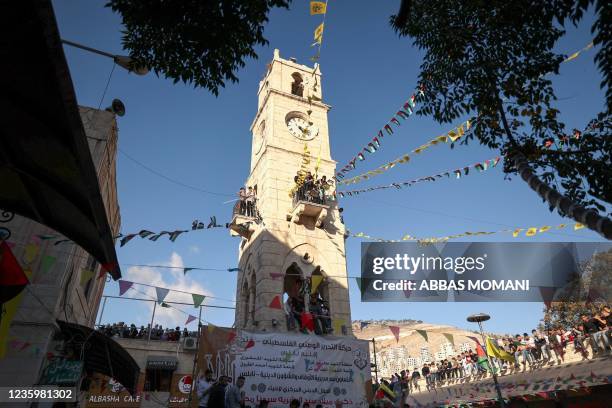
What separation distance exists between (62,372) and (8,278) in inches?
217

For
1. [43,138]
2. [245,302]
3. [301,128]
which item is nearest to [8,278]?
[43,138]

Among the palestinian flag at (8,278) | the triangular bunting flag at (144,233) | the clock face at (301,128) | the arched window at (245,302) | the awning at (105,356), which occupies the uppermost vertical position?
the clock face at (301,128)

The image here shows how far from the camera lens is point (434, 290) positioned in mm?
12641

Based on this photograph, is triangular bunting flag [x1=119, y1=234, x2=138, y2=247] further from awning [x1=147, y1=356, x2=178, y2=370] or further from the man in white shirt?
awning [x1=147, y1=356, x2=178, y2=370]

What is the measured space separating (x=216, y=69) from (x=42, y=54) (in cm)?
317

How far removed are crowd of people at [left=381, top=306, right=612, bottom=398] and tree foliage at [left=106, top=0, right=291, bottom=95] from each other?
11.8 m

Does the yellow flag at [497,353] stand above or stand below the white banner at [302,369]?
above

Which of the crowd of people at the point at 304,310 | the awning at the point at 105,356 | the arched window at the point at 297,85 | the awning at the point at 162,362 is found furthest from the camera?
the awning at the point at 162,362

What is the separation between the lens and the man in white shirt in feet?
28.8

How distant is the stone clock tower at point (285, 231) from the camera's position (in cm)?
1525

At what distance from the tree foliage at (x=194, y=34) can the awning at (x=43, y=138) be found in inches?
94.1

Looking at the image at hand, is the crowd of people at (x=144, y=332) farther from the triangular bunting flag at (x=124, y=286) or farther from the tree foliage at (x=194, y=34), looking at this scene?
the tree foliage at (x=194, y=34)

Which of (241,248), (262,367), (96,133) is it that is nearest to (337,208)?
(241,248)

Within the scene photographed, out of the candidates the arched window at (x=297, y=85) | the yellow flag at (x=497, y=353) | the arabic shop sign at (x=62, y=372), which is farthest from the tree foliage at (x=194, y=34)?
the arched window at (x=297, y=85)
